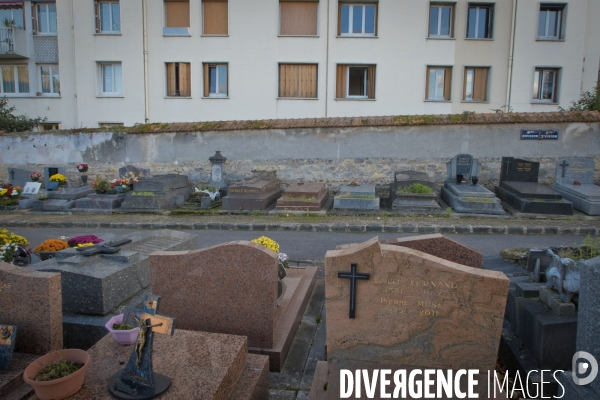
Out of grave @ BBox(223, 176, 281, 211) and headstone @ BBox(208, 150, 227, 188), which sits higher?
headstone @ BBox(208, 150, 227, 188)

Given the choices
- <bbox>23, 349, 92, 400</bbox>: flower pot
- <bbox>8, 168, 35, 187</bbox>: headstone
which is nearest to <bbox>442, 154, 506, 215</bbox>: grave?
<bbox>23, 349, 92, 400</bbox>: flower pot

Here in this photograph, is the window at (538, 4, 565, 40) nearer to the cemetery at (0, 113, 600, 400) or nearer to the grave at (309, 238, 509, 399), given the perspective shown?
the cemetery at (0, 113, 600, 400)

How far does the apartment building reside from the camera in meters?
19.8

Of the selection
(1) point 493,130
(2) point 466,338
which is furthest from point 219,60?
(2) point 466,338

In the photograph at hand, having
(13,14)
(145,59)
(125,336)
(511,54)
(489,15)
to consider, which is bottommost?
(125,336)

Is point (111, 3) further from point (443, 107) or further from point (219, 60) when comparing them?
point (443, 107)

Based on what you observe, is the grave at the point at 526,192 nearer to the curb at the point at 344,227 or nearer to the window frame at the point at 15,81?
the curb at the point at 344,227

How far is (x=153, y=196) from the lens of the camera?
1321cm

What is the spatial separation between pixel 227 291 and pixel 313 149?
38.4ft

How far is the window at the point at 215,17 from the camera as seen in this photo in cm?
2017

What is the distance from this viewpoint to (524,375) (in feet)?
13.4

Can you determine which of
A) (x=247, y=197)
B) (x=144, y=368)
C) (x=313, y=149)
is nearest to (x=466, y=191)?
(x=313, y=149)

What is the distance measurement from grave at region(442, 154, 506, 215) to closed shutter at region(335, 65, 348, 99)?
7.31m

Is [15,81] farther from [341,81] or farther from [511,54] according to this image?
[511,54]
